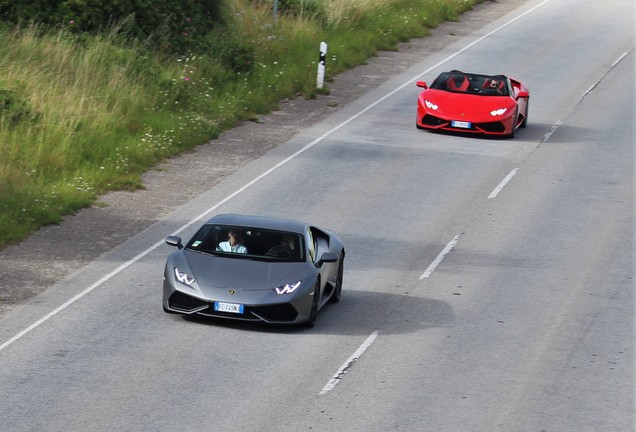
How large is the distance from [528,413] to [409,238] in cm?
816

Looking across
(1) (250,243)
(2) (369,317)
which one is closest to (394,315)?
(2) (369,317)

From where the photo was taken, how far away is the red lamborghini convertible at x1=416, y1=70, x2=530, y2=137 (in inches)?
1159

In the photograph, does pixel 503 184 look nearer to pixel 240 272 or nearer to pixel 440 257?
pixel 440 257

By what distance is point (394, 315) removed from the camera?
16719mm

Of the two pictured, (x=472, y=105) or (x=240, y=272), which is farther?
(x=472, y=105)

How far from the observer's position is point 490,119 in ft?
96.4

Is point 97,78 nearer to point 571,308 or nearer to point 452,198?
point 452,198

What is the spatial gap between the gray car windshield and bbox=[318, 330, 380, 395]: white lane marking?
1412mm

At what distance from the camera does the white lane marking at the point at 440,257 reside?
19.0 meters

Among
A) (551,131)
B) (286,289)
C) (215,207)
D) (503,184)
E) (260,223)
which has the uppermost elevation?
(260,223)

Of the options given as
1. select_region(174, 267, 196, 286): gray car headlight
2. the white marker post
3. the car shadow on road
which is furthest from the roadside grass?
the car shadow on road

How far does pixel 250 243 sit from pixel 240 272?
0.80 m

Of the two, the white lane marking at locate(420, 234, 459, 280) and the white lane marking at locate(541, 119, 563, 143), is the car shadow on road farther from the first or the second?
the white lane marking at locate(541, 119, 563, 143)

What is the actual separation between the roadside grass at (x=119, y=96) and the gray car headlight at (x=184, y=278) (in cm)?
486
